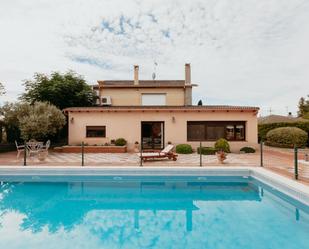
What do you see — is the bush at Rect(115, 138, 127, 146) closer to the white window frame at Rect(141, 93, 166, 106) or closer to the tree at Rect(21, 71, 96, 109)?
the white window frame at Rect(141, 93, 166, 106)

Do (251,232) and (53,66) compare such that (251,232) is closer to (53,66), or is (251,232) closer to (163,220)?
(163,220)

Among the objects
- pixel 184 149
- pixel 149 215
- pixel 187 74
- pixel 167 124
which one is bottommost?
pixel 149 215

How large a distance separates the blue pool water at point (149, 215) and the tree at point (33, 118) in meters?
6.64

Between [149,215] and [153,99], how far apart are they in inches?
786

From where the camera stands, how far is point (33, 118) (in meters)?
16.6

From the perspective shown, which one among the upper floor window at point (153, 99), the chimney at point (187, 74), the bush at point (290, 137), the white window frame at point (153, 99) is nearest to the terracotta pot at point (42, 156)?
the white window frame at point (153, 99)

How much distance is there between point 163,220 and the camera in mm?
6582

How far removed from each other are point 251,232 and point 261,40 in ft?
52.7

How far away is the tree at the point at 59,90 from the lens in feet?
77.9

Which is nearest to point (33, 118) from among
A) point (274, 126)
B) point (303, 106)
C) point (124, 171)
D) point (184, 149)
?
point (124, 171)

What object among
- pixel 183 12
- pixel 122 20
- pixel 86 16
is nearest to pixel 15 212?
pixel 86 16

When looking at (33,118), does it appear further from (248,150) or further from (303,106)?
(303,106)

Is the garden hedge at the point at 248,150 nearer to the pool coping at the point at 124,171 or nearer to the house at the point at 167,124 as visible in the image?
the house at the point at 167,124

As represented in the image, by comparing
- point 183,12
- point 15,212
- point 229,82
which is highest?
point 183,12
